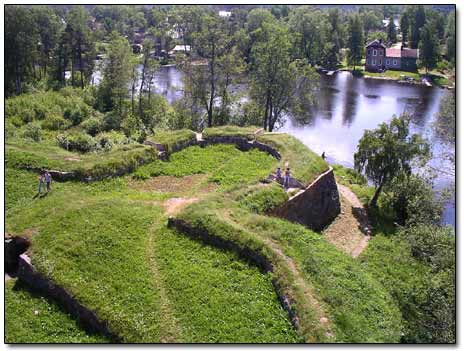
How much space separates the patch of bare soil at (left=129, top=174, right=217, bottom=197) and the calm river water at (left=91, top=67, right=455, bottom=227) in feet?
48.1

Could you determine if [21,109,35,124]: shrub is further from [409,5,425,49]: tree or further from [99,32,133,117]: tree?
[409,5,425,49]: tree

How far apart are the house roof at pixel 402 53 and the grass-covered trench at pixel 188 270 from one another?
59.8 m

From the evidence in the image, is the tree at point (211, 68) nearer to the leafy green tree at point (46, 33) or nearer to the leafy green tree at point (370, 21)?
the leafy green tree at point (46, 33)

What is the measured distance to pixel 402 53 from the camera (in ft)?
237

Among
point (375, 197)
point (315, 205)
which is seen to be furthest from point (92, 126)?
point (375, 197)

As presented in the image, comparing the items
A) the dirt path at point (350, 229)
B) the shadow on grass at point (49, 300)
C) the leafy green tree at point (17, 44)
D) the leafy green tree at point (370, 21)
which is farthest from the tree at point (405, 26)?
the shadow on grass at point (49, 300)

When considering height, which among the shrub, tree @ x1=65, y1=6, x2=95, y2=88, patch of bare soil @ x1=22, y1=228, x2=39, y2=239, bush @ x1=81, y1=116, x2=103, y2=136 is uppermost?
tree @ x1=65, y1=6, x2=95, y2=88

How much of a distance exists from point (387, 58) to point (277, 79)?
141 ft

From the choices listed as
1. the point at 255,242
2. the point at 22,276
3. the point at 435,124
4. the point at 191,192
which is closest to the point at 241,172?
the point at 191,192

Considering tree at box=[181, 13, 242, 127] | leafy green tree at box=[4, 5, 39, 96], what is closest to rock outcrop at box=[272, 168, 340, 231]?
tree at box=[181, 13, 242, 127]

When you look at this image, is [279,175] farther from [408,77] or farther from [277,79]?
[408,77]

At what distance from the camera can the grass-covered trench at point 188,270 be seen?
42.0 ft

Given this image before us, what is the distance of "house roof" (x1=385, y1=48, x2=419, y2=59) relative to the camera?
71.7m

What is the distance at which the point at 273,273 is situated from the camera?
→ 1448cm
